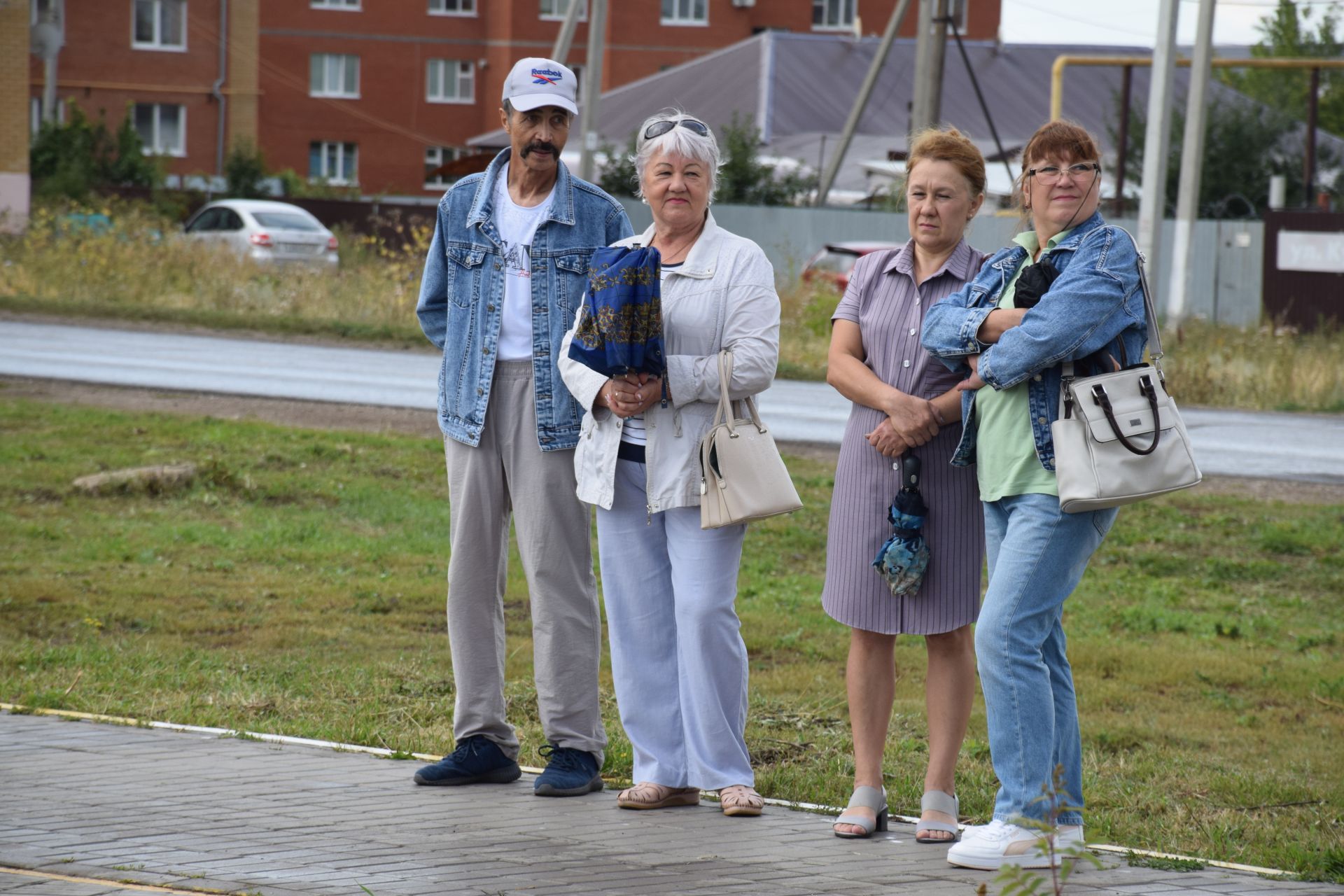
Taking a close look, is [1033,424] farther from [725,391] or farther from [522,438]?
[522,438]

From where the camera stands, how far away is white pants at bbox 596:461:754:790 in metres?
4.98

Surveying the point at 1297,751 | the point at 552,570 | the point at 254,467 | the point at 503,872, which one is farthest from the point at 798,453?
the point at 503,872

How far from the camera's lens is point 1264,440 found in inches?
588

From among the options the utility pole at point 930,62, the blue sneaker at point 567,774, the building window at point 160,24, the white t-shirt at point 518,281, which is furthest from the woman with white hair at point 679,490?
the building window at point 160,24

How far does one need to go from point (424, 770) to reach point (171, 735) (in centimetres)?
108

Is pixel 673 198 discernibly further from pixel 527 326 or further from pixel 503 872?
pixel 503 872

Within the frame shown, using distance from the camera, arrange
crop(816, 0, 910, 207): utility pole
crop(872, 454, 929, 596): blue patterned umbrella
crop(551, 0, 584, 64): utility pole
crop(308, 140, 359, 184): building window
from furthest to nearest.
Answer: crop(308, 140, 359, 184): building window
crop(816, 0, 910, 207): utility pole
crop(551, 0, 584, 64): utility pole
crop(872, 454, 929, 596): blue patterned umbrella

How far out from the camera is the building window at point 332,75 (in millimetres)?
59312

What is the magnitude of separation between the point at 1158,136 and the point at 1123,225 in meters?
5.13

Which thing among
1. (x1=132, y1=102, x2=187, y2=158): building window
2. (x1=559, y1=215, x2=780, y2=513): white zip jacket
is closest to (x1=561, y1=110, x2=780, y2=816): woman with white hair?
(x1=559, y1=215, x2=780, y2=513): white zip jacket

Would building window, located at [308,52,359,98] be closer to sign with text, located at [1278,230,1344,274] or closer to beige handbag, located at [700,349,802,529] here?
sign with text, located at [1278,230,1344,274]

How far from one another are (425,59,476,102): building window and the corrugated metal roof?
50.1ft

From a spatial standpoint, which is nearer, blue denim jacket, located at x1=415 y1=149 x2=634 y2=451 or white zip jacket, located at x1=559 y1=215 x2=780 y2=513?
white zip jacket, located at x1=559 y1=215 x2=780 y2=513

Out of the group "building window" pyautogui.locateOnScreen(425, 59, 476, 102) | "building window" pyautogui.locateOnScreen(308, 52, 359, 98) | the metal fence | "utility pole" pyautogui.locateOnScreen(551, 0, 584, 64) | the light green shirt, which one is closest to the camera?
the light green shirt
